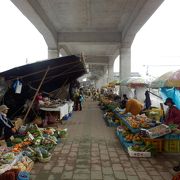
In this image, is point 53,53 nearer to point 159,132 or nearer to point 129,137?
point 129,137

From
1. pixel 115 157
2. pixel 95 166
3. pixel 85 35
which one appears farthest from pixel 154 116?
pixel 85 35

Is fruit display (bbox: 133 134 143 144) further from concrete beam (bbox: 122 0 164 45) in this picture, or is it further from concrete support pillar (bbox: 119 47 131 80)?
concrete support pillar (bbox: 119 47 131 80)

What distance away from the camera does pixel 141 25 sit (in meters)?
16.0

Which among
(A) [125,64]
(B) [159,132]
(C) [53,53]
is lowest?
(B) [159,132]

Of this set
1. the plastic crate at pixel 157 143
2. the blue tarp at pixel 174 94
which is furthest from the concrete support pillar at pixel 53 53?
the plastic crate at pixel 157 143

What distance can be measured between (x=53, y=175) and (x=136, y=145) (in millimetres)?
2791

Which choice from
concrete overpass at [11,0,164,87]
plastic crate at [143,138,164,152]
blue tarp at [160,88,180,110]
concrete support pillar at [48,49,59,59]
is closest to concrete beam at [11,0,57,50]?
concrete overpass at [11,0,164,87]

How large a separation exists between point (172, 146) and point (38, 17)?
9810mm

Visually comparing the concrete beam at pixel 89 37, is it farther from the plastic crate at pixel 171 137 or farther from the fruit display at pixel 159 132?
the plastic crate at pixel 171 137

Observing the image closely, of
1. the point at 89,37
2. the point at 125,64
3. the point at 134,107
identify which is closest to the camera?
the point at 134,107

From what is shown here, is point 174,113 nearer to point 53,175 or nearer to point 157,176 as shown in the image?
point 157,176

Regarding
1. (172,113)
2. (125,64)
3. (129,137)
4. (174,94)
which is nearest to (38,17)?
(174,94)

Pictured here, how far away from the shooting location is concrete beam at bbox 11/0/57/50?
11.8 meters

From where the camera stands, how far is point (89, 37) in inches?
790
